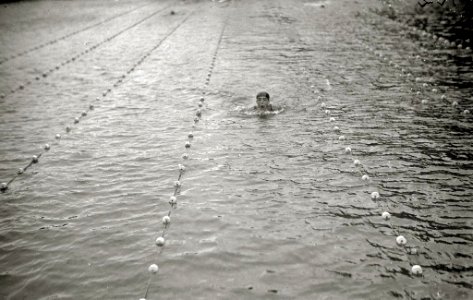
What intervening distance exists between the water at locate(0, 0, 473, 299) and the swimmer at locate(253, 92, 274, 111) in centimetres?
26

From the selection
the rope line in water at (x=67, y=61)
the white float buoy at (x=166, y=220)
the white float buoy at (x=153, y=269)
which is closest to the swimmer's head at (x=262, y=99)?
the white float buoy at (x=166, y=220)

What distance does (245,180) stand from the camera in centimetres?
488

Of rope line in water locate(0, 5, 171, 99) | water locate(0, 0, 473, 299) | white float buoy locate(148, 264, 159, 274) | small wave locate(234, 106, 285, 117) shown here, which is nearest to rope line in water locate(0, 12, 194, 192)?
water locate(0, 0, 473, 299)

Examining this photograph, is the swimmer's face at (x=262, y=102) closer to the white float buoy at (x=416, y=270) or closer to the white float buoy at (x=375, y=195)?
the white float buoy at (x=375, y=195)

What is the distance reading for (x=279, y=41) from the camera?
1180cm

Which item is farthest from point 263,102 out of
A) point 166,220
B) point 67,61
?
point 67,61

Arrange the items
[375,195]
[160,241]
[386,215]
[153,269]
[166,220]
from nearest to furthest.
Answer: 1. [153,269]
2. [160,241]
3. [386,215]
4. [166,220]
5. [375,195]

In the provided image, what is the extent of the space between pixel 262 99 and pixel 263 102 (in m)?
0.06

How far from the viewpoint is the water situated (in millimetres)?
3439

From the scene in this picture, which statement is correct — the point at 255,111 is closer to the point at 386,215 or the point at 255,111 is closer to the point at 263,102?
the point at 263,102

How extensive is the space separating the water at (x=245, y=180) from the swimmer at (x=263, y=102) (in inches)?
10.0

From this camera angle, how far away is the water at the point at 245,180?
344 centimetres

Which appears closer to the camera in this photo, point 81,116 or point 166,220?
point 166,220

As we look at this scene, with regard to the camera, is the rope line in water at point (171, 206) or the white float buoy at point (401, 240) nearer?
the rope line in water at point (171, 206)
